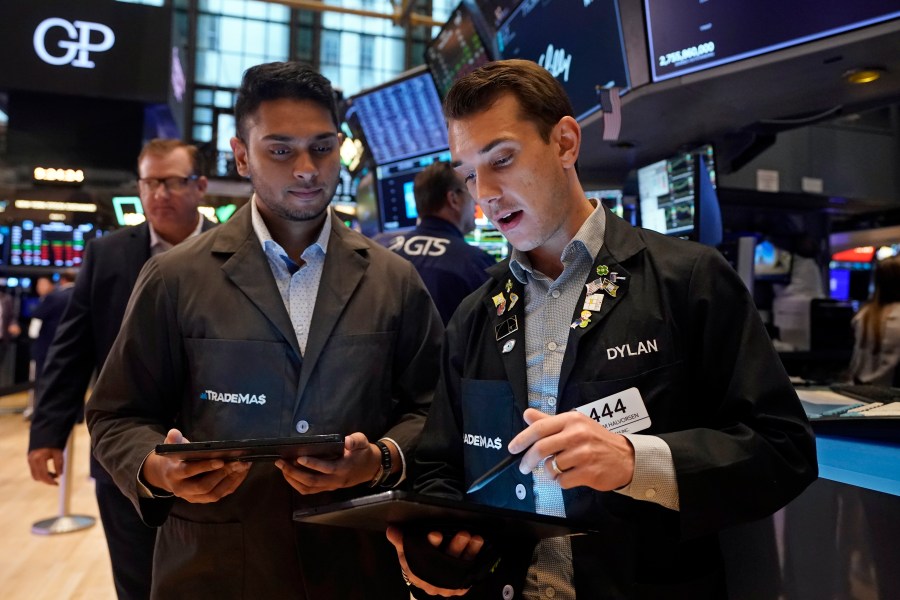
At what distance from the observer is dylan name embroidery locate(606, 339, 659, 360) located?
3.81ft

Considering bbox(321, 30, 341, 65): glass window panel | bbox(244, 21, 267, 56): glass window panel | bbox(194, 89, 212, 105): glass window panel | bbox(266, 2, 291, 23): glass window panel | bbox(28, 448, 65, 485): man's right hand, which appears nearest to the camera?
bbox(28, 448, 65, 485): man's right hand

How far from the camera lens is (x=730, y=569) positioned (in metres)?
1.73

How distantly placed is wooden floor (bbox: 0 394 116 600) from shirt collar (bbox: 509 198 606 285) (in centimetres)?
341

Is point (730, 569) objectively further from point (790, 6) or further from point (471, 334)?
Answer: point (790, 6)

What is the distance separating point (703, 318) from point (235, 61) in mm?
19218

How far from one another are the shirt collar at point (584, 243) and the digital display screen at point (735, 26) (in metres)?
1.53

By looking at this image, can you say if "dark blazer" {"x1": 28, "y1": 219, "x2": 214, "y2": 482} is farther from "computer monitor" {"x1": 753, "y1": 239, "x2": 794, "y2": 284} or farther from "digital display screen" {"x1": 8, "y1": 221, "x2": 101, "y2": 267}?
"digital display screen" {"x1": 8, "y1": 221, "x2": 101, "y2": 267}

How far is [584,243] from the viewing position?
128 cm

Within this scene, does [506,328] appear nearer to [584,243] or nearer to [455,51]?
[584,243]

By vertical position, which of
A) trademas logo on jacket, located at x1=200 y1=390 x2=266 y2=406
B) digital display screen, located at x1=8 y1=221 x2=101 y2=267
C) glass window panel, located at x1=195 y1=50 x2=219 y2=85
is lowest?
trademas logo on jacket, located at x1=200 y1=390 x2=266 y2=406

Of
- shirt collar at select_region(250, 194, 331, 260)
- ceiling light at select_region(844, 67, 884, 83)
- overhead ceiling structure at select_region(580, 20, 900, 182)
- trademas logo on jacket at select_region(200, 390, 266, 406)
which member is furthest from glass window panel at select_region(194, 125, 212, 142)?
trademas logo on jacket at select_region(200, 390, 266, 406)

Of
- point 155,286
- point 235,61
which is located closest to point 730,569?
point 155,286

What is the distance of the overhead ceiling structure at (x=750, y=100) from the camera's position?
8.24 feet

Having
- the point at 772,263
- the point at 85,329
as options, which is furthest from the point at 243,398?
the point at 772,263
